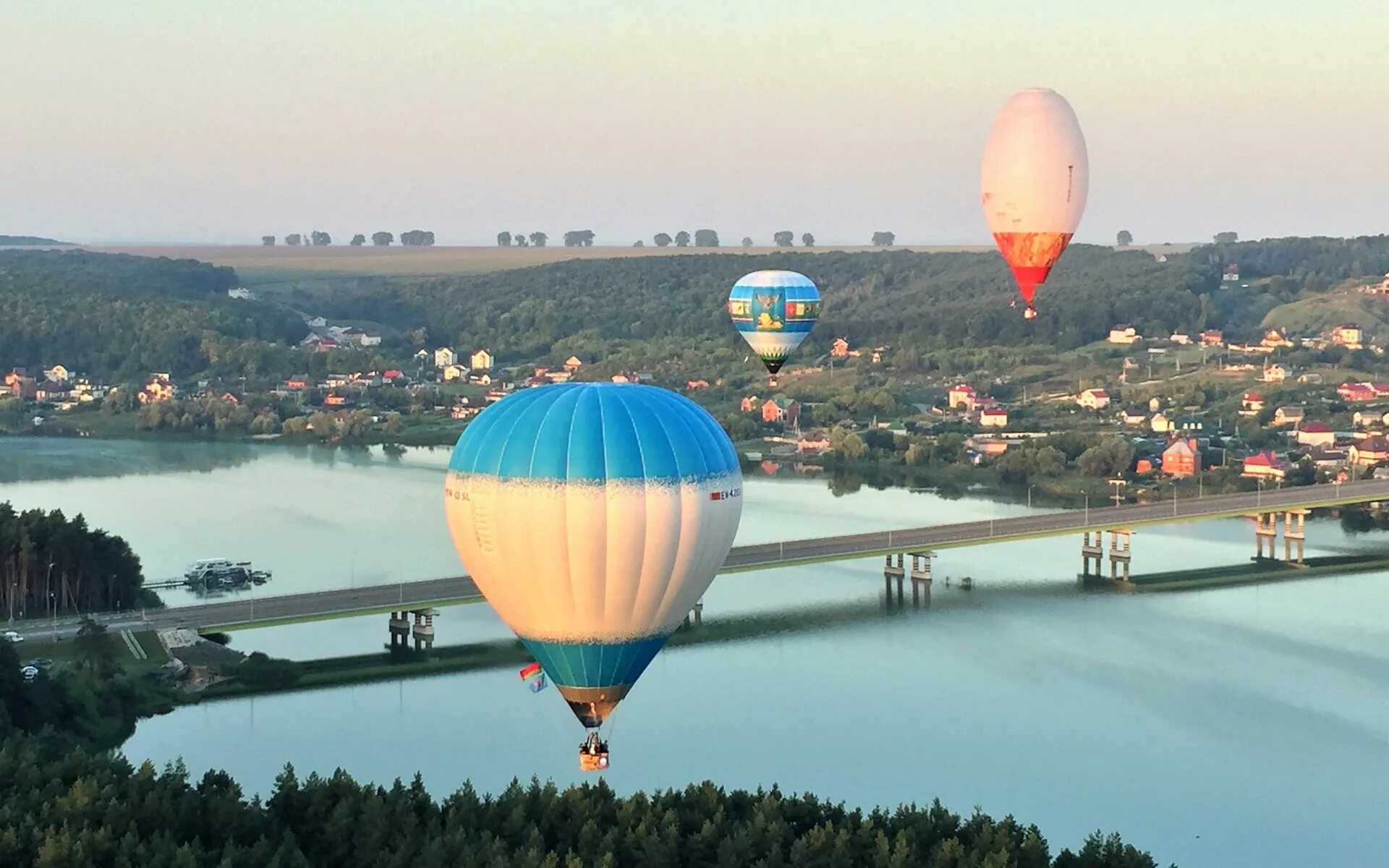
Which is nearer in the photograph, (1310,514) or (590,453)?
(590,453)

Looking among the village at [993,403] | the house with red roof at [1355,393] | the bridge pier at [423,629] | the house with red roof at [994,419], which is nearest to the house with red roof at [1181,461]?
the village at [993,403]

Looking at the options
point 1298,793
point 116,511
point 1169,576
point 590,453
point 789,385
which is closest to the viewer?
point 590,453

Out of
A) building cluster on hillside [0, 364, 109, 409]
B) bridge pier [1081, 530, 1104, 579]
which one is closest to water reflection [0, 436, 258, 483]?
building cluster on hillside [0, 364, 109, 409]

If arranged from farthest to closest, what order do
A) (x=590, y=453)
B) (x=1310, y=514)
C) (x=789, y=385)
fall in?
(x=789, y=385)
(x=1310, y=514)
(x=590, y=453)

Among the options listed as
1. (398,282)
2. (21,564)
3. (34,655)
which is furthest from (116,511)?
(398,282)

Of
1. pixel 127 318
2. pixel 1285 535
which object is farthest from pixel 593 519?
pixel 127 318

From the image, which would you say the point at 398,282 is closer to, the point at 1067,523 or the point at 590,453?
the point at 1067,523

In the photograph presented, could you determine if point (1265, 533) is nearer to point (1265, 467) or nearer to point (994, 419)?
point (1265, 467)
